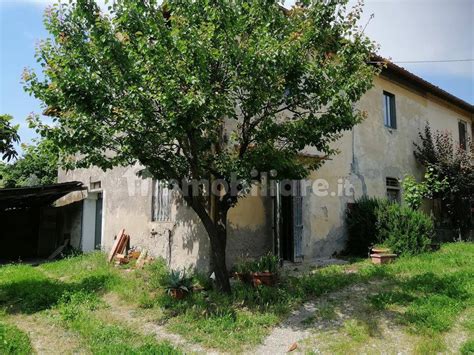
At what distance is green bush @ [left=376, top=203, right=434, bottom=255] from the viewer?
31.6 feet

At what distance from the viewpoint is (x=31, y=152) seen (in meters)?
6.17

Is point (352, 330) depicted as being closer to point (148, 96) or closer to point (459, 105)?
point (148, 96)

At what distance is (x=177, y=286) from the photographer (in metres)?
6.77

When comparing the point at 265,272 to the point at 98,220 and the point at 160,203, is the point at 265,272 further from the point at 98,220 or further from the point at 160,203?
the point at 98,220

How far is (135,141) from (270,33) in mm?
2756

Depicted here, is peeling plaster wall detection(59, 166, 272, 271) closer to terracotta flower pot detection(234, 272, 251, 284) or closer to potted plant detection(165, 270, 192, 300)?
terracotta flower pot detection(234, 272, 251, 284)

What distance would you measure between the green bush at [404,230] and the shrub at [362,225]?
0.71 ft

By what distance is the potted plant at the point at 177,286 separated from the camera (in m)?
6.76

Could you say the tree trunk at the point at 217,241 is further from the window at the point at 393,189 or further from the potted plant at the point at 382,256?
the window at the point at 393,189

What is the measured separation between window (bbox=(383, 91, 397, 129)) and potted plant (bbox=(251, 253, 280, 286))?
8223 millimetres

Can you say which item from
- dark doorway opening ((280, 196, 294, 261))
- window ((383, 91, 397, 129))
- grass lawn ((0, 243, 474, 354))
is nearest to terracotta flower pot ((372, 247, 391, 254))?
grass lawn ((0, 243, 474, 354))

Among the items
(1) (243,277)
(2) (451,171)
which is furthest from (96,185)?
(2) (451,171)

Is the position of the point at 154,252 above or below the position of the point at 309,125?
below

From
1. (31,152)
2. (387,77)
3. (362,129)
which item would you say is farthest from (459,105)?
(31,152)
